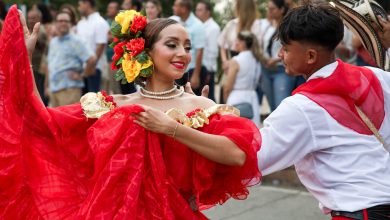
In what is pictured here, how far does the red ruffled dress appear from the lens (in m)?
3.05

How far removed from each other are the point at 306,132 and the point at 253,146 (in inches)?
9.7

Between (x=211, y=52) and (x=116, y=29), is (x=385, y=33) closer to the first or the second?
(x=116, y=29)

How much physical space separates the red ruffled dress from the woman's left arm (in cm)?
5

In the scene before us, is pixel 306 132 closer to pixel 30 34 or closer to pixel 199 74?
pixel 30 34

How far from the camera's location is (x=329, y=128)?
9.65 feet

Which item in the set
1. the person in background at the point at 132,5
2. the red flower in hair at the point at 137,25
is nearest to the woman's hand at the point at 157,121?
the red flower in hair at the point at 137,25

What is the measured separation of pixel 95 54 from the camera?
955cm

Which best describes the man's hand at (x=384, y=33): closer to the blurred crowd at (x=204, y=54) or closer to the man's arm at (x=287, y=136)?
the man's arm at (x=287, y=136)

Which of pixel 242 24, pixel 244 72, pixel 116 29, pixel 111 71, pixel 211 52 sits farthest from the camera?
pixel 111 71

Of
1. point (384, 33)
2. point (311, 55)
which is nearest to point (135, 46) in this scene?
point (311, 55)

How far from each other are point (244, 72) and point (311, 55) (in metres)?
4.68

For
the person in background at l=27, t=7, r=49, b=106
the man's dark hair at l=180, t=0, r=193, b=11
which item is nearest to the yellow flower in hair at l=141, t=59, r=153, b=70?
the man's dark hair at l=180, t=0, r=193, b=11

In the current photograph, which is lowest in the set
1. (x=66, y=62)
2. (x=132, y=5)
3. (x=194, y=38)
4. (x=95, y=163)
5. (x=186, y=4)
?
(x=66, y=62)

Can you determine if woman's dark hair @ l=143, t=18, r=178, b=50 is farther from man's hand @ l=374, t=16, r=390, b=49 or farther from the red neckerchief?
man's hand @ l=374, t=16, r=390, b=49
